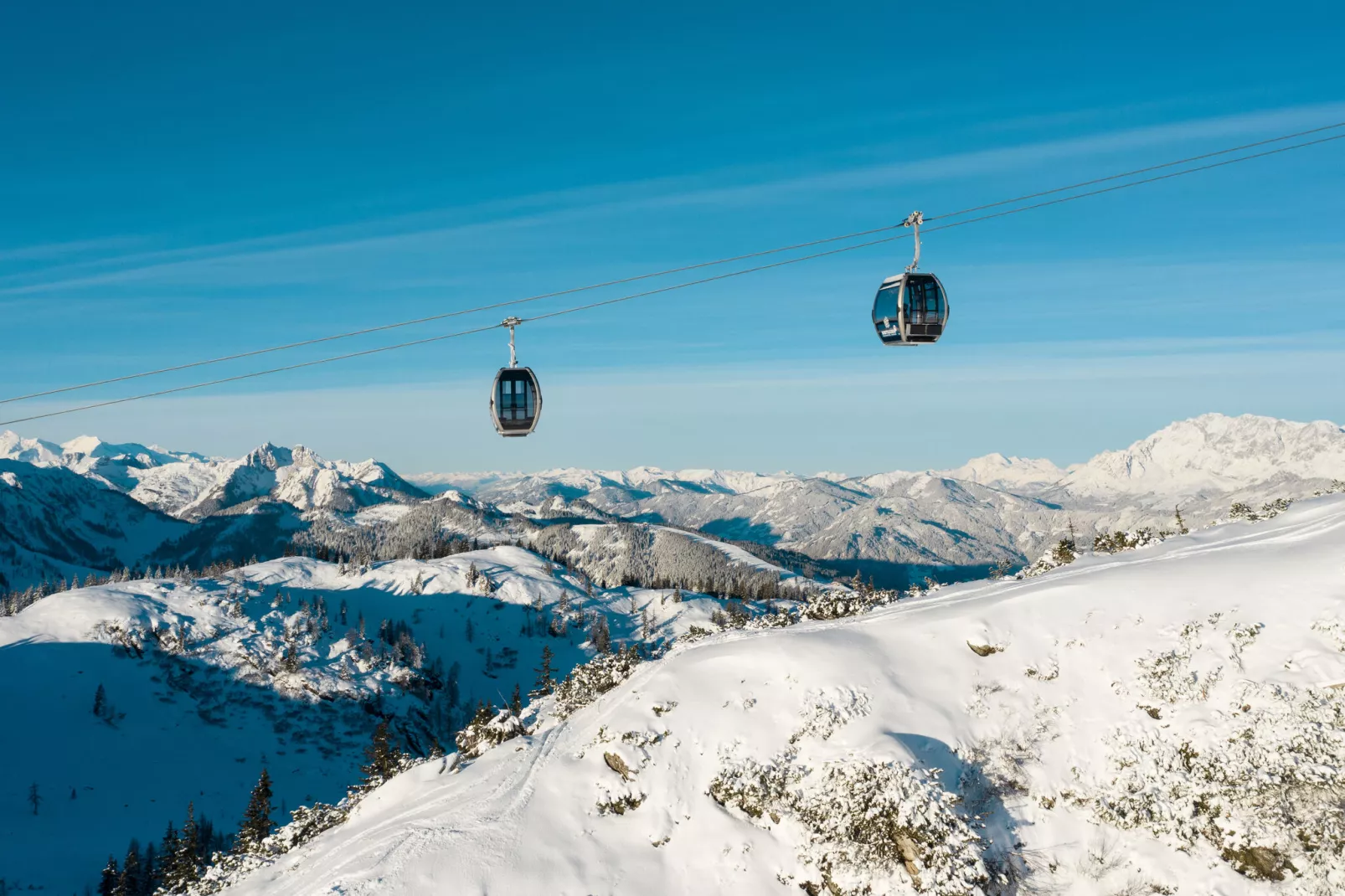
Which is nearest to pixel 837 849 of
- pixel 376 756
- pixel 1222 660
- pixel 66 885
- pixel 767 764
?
pixel 767 764

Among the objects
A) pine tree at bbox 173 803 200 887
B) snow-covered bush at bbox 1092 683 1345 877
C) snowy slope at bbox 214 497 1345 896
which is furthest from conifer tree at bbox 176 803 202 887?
snow-covered bush at bbox 1092 683 1345 877

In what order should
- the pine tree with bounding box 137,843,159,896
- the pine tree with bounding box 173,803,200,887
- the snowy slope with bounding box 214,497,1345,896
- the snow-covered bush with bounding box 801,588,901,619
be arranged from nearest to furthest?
1. the snowy slope with bounding box 214,497,1345,896
2. the snow-covered bush with bounding box 801,588,901,619
3. the pine tree with bounding box 173,803,200,887
4. the pine tree with bounding box 137,843,159,896

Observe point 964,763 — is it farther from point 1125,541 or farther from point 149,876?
point 149,876

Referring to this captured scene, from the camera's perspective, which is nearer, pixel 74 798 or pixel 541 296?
pixel 541 296

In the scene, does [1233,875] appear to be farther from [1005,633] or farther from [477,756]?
[477,756]

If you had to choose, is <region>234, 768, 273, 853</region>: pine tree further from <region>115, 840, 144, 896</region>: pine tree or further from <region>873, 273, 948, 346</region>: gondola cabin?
<region>873, 273, 948, 346</region>: gondola cabin

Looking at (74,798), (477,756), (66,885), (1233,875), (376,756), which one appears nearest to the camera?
(1233,875)

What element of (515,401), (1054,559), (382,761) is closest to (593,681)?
(515,401)
